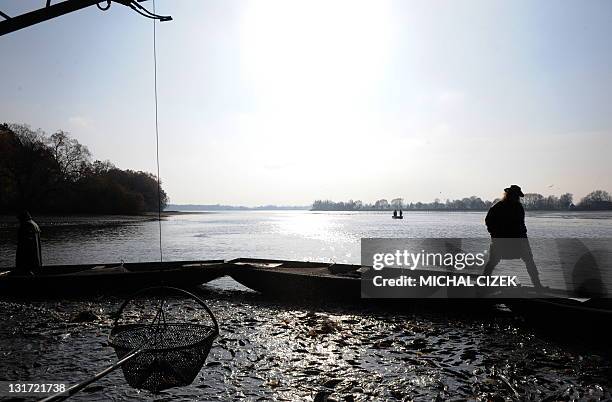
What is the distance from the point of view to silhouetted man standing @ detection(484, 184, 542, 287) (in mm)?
10359

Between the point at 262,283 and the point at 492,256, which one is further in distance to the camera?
the point at 262,283

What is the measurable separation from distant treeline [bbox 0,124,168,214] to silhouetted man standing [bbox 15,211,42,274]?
234ft

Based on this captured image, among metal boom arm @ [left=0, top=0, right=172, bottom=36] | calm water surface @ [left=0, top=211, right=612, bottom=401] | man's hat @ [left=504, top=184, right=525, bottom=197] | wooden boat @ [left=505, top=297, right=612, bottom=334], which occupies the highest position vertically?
metal boom arm @ [left=0, top=0, right=172, bottom=36]

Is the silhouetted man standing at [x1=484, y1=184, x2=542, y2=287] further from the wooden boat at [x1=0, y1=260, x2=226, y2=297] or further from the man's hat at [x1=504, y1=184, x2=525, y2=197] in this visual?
the wooden boat at [x1=0, y1=260, x2=226, y2=297]

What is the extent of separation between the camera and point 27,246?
13.7 meters

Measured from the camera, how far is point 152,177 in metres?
150

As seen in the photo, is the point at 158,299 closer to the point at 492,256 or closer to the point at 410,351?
the point at 410,351

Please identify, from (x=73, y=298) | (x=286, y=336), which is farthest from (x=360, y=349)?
(x=73, y=298)

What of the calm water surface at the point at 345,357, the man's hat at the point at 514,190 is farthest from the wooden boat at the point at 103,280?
the man's hat at the point at 514,190

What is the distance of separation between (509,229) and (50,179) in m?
89.3

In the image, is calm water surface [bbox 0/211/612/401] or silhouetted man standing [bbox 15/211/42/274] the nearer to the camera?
calm water surface [bbox 0/211/612/401]

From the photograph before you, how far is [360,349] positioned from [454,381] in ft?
6.37

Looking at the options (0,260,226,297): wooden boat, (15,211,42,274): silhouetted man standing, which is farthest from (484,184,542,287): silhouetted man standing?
(15,211,42,274): silhouetted man standing

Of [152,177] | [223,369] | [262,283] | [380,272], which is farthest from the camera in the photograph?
[152,177]
